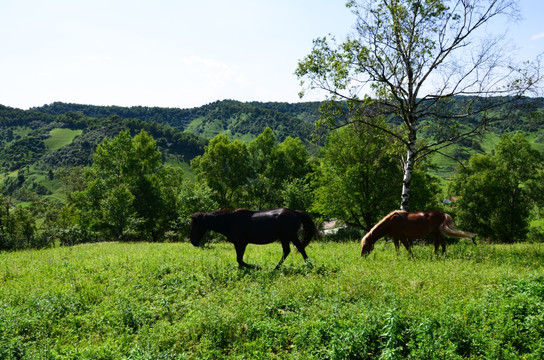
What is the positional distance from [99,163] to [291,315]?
38.7m

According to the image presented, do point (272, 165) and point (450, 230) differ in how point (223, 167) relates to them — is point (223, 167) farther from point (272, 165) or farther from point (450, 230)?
point (450, 230)

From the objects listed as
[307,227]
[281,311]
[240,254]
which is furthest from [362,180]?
[281,311]

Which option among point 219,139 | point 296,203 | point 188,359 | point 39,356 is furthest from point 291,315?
point 219,139

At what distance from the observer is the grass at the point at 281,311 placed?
6281mm

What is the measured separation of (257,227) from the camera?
1162cm

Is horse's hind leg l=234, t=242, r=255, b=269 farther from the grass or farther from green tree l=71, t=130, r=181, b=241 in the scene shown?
green tree l=71, t=130, r=181, b=241

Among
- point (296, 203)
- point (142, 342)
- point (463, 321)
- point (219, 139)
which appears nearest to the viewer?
point (463, 321)

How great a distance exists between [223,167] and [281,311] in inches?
1472

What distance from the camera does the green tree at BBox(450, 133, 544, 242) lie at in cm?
3622

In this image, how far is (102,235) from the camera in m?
40.2

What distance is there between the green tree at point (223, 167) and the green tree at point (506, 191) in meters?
28.0

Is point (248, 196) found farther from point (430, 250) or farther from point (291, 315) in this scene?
point (291, 315)

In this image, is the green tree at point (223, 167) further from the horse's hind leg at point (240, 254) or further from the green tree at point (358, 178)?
the horse's hind leg at point (240, 254)

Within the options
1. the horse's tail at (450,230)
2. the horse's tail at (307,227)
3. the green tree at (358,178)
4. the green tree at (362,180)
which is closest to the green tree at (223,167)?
the green tree at (358,178)
